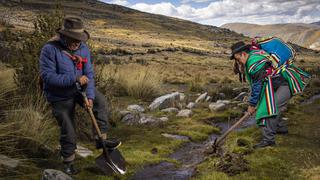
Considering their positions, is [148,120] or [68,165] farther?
[148,120]

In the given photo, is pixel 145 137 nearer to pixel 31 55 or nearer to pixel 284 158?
pixel 31 55

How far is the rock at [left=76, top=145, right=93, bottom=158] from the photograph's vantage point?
26.5 ft

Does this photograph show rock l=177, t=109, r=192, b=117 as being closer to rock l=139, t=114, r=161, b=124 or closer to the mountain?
rock l=139, t=114, r=161, b=124

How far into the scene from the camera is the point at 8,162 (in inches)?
261

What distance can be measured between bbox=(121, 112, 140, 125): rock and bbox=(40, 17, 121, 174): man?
4.41 m

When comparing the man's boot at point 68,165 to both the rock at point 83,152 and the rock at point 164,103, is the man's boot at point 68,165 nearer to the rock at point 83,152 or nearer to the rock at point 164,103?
the rock at point 83,152

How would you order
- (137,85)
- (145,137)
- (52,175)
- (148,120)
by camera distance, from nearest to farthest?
(52,175) < (145,137) < (148,120) < (137,85)

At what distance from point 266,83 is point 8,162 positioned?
16.6 feet

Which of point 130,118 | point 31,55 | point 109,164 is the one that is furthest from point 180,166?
point 31,55

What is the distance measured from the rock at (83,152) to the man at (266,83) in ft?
10.8

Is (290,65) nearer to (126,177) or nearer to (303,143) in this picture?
(303,143)

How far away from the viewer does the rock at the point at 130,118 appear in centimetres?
1159

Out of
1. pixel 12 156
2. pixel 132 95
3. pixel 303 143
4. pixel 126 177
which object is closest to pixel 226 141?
pixel 303 143

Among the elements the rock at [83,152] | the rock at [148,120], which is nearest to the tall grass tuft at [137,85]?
the rock at [148,120]
